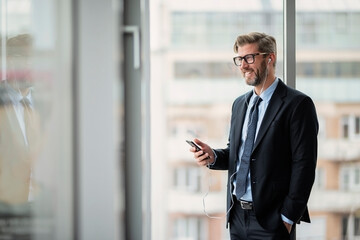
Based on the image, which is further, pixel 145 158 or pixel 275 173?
pixel 145 158

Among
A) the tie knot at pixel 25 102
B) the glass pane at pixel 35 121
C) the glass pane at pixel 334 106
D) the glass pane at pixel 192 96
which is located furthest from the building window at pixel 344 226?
the tie knot at pixel 25 102

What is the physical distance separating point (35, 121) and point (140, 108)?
24.0 inches

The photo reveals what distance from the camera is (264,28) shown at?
2.77m

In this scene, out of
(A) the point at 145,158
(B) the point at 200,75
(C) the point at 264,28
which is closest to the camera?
(A) the point at 145,158

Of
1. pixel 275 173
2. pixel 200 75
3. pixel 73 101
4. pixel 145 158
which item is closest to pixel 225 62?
pixel 200 75

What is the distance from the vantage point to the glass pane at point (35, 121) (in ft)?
5.62

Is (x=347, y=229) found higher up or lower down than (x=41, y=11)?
lower down

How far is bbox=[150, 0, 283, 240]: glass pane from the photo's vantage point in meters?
2.87

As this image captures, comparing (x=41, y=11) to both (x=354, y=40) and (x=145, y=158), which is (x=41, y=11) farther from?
(x=354, y=40)

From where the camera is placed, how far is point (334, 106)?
2.90 m

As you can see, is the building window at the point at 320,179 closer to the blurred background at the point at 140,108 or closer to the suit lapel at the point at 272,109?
the blurred background at the point at 140,108

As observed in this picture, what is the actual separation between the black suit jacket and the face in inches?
5.2

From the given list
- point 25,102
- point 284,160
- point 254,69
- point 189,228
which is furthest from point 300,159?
point 189,228

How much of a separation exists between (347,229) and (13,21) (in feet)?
7.81
